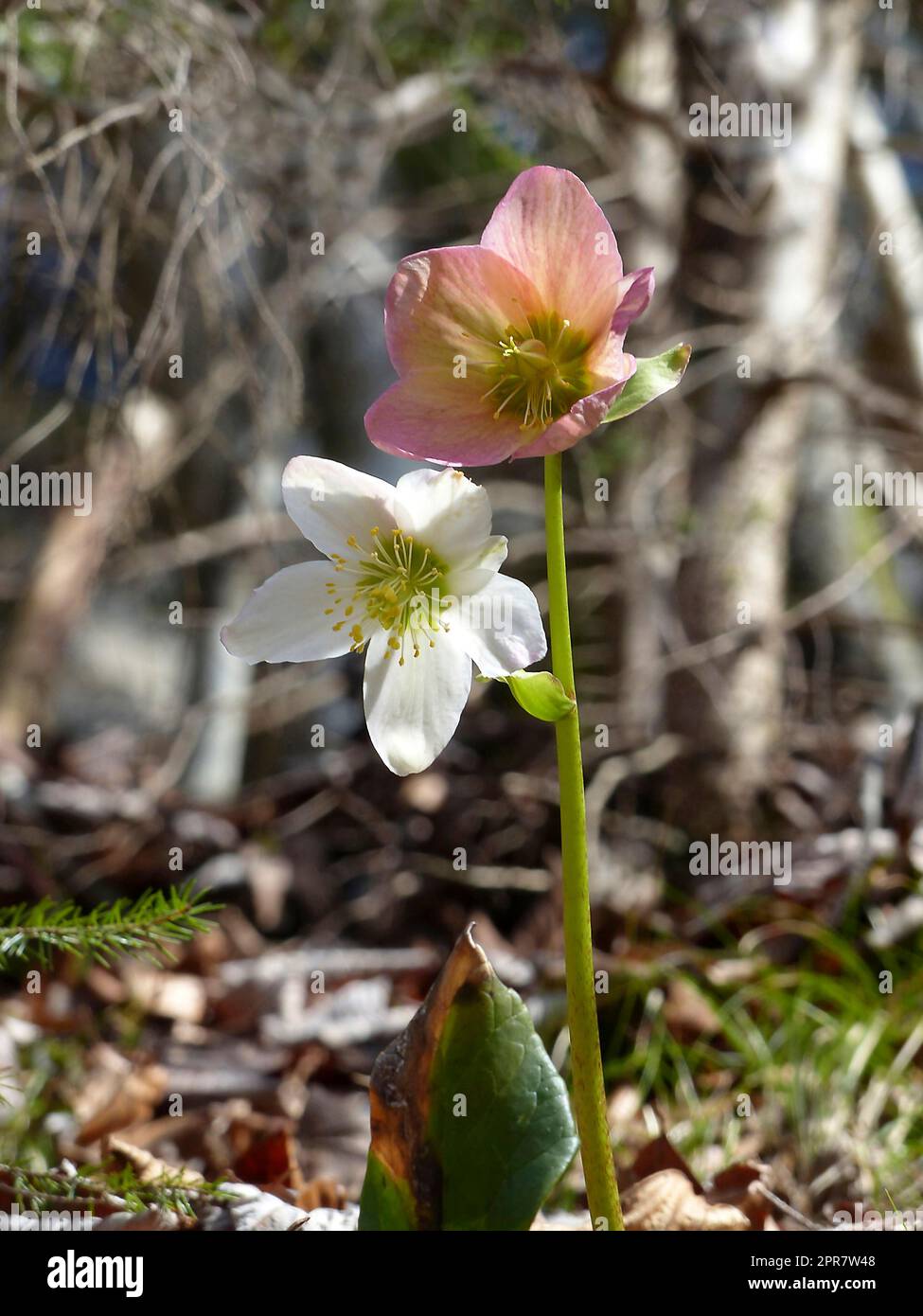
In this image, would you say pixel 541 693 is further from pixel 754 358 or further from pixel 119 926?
pixel 754 358

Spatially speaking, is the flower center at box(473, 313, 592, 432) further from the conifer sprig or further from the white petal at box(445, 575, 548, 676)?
the conifer sprig

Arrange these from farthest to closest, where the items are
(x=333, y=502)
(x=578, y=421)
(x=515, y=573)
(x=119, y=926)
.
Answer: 1. (x=515, y=573)
2. (x=119, y=926)
3. (x=333, y=502)
4. (x=578, y=421)

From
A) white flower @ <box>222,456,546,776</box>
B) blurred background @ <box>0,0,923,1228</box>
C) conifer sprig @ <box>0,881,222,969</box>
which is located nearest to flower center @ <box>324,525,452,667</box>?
white flower @ <box>222,456,546,776</box>

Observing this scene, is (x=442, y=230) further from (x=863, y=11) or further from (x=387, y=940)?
(x=387, y=940)

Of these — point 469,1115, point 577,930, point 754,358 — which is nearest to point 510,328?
point 577,930

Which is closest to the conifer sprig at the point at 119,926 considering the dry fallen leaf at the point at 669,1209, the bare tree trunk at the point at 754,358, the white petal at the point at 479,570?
the white petal at the point at 479,570

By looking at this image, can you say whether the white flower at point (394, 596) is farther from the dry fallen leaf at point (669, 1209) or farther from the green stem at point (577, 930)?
the dry fallen leaf at point (669, 1209)
